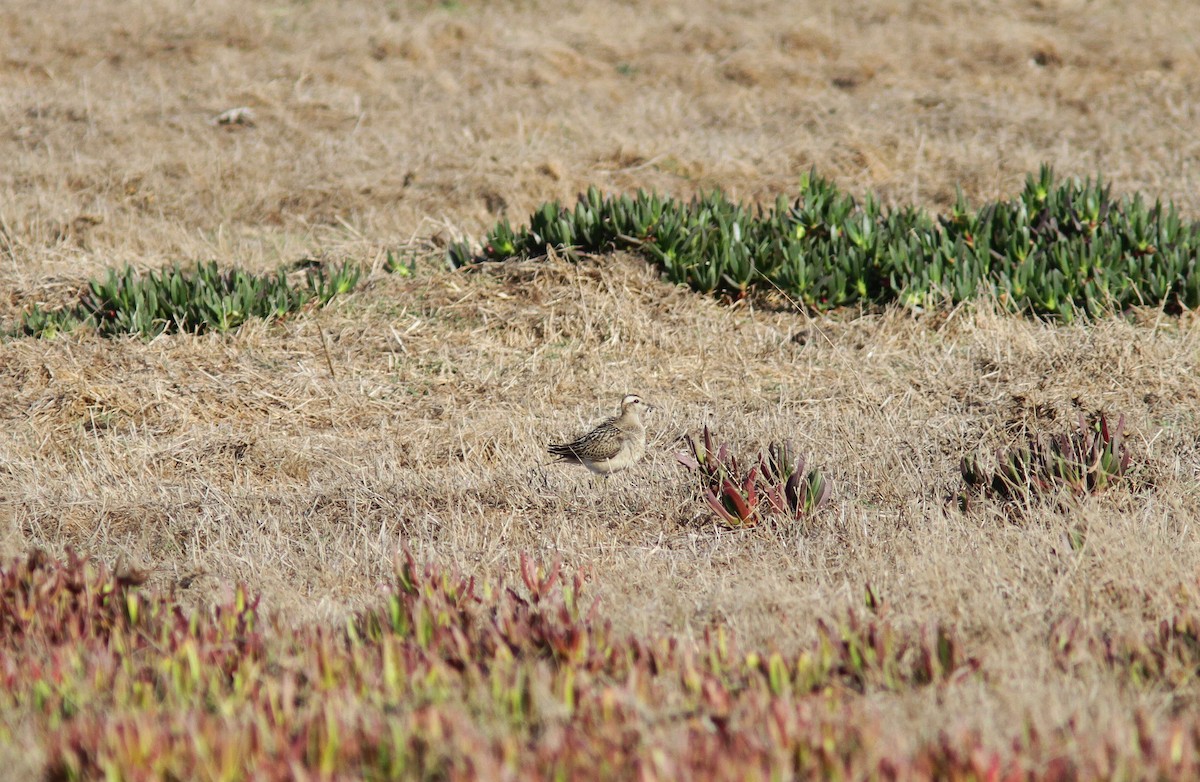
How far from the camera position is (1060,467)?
18.9 ft

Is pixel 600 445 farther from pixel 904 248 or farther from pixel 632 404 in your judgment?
pixel 904 248

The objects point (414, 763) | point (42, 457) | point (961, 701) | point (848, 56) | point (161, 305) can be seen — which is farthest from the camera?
point (848, 56)

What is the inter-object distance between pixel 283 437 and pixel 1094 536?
4.84 m

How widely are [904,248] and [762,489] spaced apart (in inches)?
153

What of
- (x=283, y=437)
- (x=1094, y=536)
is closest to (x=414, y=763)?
(x=1094, y=536)

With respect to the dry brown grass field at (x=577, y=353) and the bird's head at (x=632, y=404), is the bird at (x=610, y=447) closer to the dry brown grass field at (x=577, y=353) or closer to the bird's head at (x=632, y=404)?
the bird's head at (x=632, y=404)

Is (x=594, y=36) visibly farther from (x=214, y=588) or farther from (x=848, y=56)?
(x=214, y=588)

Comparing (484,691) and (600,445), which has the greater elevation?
(484,691)

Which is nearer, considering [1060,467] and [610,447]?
[1060,467]

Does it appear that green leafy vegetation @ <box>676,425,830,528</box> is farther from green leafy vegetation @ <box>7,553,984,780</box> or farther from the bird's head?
green leafy vegetation @ <box>7,553,984,780</box>

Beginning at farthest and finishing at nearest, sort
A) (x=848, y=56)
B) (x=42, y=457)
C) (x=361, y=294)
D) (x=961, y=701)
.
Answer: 1. (x=848, y=56)
2. (x=361, y=294)
3. (x=42, y=457)
4. (x=961, y=701)

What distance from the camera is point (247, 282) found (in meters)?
9.01

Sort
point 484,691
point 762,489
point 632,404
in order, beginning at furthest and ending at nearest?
1. point 632,404
2. point 762,489
3. point 484,691

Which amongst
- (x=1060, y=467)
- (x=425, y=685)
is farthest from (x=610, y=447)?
(x=425, y=685)
